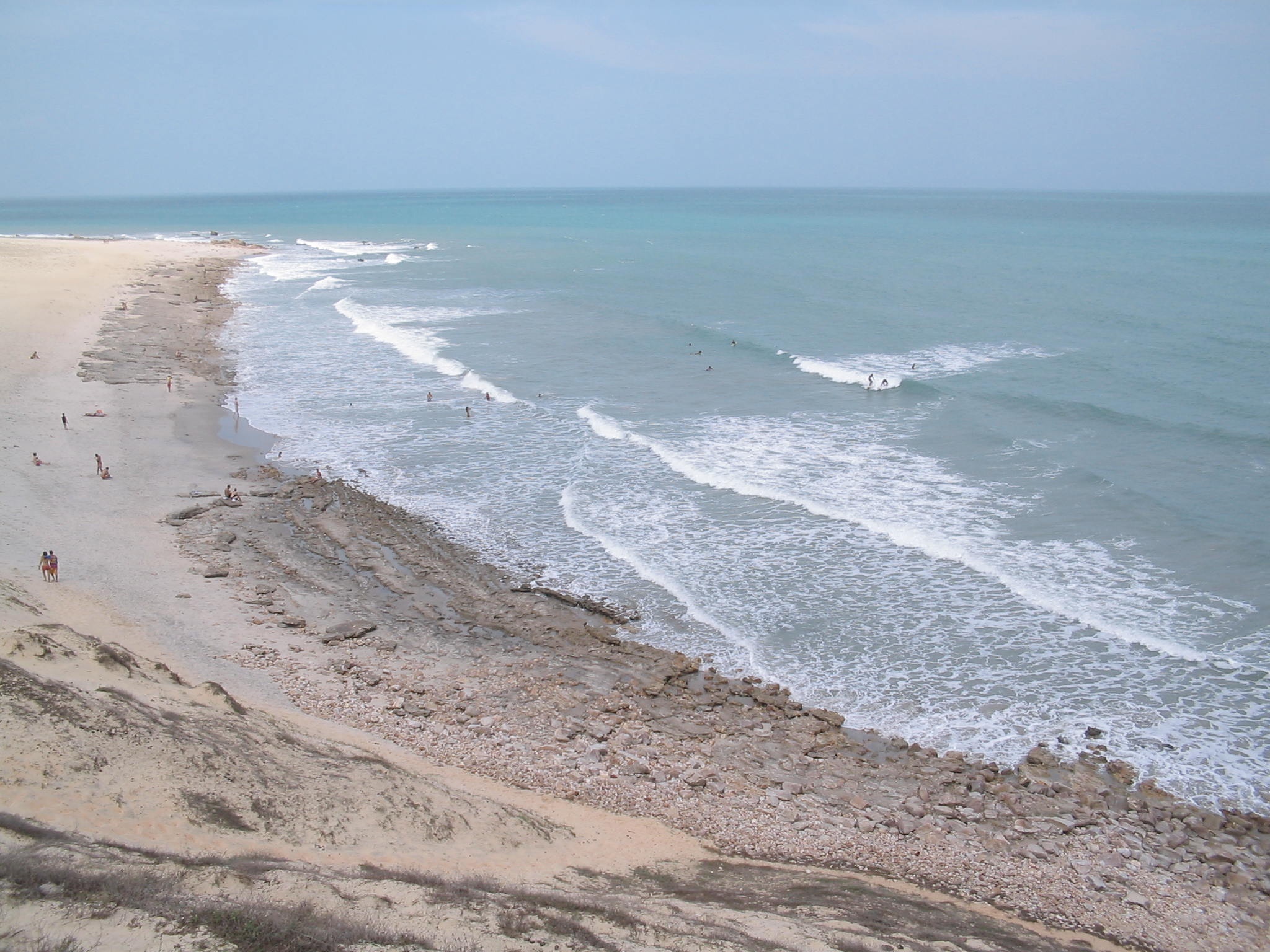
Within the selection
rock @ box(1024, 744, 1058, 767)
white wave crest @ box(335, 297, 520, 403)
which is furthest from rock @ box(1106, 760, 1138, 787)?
white wave crest @ box(335, 297, 520, 403)

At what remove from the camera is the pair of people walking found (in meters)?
17.5

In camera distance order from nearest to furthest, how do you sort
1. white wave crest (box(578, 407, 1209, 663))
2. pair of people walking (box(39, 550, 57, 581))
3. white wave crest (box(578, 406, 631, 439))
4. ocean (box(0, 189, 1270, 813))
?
ocean (box(0, 189, 1270, 813))
pair of people walking (box(39, 550, 57, 581))
white wave crest (box(578, 407, 1209, 663))
white wave crest (box(578, 406, 631, 439))

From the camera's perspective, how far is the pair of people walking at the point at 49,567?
17.5 metres

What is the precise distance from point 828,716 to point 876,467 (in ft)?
43.2

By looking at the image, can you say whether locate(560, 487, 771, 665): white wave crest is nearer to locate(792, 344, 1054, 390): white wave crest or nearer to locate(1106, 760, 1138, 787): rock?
locate(1106, 760, 1138, 787): rock

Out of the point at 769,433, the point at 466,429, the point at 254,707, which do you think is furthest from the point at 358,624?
the point at 769,433

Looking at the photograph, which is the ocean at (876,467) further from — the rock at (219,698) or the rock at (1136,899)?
the rock at (219,698)

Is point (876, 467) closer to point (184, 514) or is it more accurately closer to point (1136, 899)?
point (1136, 899)

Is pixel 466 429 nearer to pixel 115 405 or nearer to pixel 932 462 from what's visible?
pixel 115 405

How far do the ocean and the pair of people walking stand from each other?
8.23 metres

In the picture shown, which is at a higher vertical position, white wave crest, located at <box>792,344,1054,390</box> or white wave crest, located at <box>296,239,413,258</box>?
white wave crest, located at <box>296,239,413,258</box>

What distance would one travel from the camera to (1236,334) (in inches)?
1700

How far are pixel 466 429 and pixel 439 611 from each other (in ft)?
44.7

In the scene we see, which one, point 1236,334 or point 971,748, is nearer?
point 971,748
